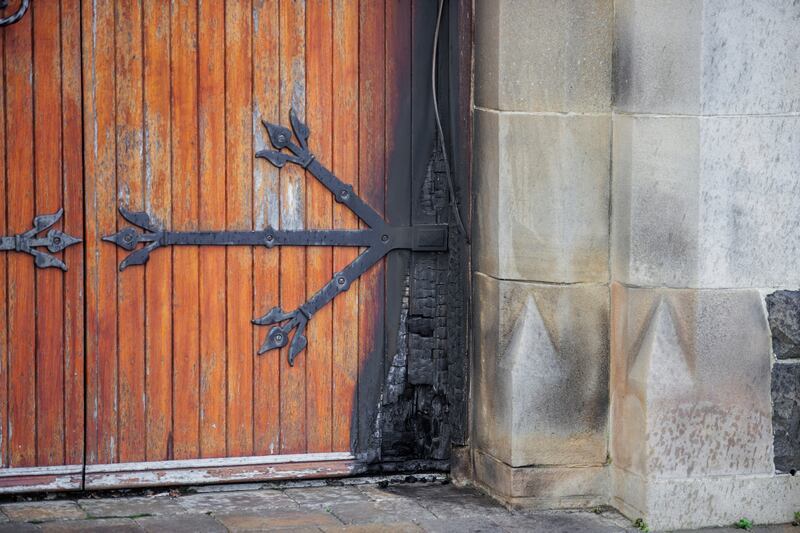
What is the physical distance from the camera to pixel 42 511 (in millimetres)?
4488

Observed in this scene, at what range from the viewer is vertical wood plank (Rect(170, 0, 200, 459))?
4.62 meters

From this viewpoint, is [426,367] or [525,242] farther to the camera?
[426,367]

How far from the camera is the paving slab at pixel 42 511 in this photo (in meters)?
4.41

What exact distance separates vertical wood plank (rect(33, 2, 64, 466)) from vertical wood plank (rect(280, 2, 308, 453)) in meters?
0.80

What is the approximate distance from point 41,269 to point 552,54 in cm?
195

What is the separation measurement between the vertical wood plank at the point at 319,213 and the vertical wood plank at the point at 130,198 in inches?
24.2

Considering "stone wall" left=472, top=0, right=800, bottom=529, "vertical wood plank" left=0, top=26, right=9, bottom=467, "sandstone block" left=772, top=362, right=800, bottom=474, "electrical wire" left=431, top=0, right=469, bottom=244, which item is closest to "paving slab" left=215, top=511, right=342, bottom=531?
"stone wall" left=472, top=0, right=800, bottom=529

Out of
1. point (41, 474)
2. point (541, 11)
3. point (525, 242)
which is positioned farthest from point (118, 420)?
point (541, 11)

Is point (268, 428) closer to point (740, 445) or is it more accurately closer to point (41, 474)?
point (41, 474)

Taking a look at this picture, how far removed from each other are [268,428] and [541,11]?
1824 mm

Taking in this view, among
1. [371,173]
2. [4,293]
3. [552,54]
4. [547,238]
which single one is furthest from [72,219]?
[552,54]

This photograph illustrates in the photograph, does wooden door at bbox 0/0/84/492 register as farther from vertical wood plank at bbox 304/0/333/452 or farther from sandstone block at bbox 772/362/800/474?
sandstone block at bbox 772/362/800/474

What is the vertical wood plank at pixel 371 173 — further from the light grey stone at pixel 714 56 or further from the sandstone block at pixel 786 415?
the sandstone block at pixel 786 415

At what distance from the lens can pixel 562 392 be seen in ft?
15.3
